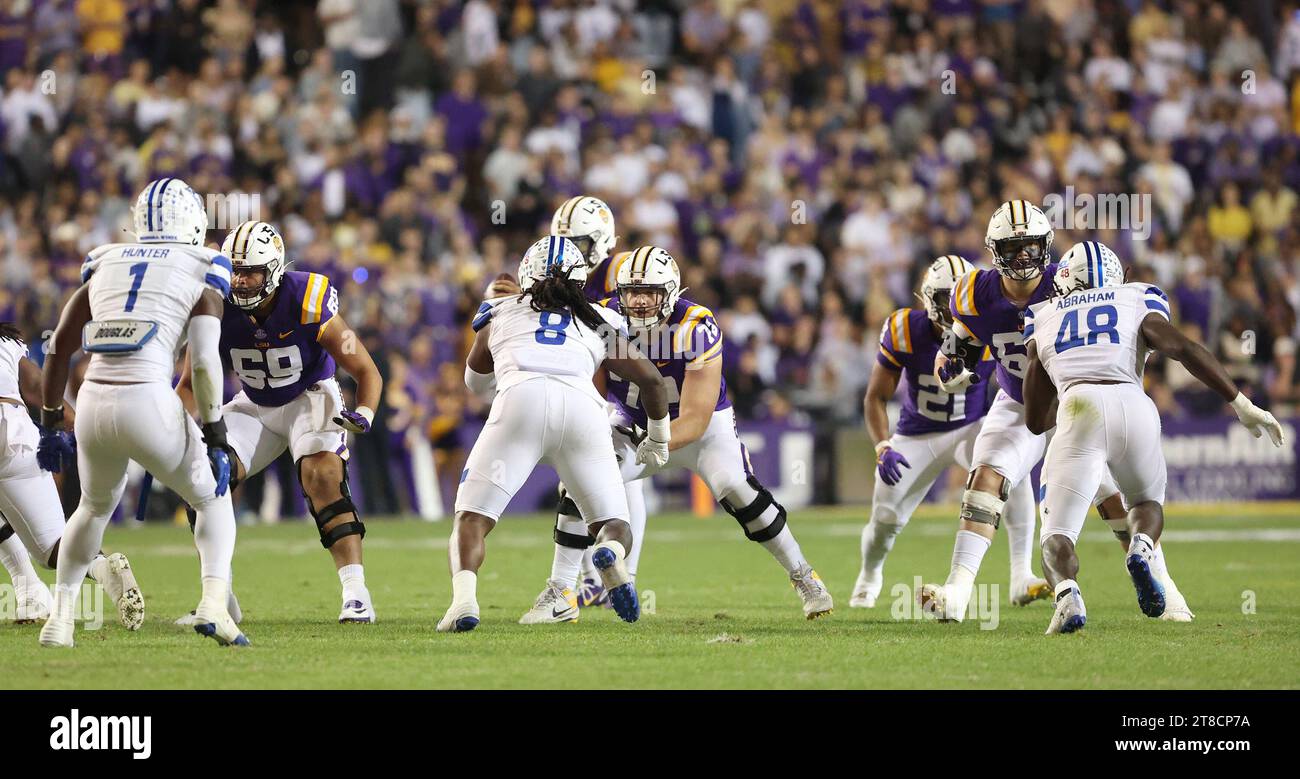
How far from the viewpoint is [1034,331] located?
8555mm

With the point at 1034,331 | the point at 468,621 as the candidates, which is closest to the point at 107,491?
the point at 468,621

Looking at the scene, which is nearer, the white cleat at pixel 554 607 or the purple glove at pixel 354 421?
the purple glove at pixel 354 421

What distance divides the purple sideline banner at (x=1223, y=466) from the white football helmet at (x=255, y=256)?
11.5 metres

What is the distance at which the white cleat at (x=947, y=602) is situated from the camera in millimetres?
8672

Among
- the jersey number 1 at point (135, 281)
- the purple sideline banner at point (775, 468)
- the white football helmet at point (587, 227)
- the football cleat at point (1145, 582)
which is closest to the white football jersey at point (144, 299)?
the jersey number 1 at point (135, 281)

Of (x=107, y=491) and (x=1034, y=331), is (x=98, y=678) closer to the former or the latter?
(x=107, y=491)

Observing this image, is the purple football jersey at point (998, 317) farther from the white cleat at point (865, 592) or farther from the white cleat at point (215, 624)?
the white cleat at point (215, 624)

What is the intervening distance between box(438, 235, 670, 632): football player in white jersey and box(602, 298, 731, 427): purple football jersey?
25.2 inches

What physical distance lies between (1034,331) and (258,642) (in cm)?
408

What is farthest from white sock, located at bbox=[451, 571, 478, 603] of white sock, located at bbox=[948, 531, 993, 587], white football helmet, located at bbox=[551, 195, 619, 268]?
white sock, located at bbox=[948, 531, 993, 587]

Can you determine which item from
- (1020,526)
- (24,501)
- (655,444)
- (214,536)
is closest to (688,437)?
(655,444)

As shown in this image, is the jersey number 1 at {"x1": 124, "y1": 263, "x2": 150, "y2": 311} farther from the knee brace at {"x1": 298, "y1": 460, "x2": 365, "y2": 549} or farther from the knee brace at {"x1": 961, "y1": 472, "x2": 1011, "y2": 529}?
the knee brace at {"x1": 961, "y1": 472, "x2": 1011, "y2": 529}

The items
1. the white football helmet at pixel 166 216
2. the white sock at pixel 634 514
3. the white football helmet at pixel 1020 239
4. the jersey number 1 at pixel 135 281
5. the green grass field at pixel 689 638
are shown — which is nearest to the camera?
the green grass field at pixel 689 638

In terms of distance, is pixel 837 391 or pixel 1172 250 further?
pixel 1172 250
